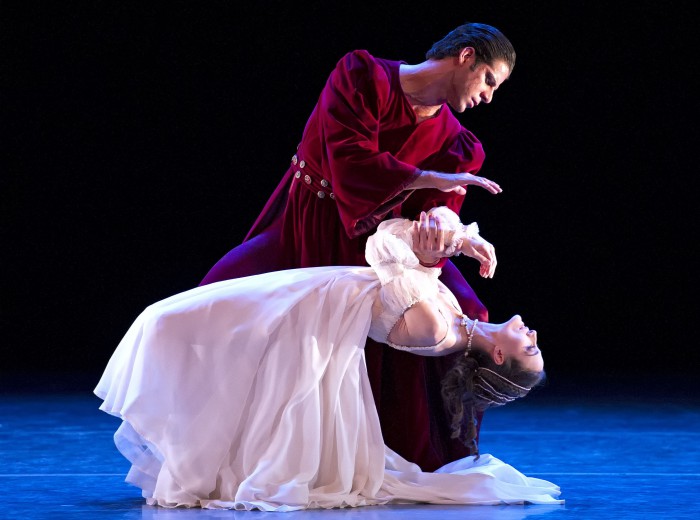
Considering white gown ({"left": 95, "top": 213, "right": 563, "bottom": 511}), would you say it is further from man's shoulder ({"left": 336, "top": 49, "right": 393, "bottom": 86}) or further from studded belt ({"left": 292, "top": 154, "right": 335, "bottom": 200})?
man's shoulder ({"left": 336, "top": 49, "right": 393, "bottom": 86})

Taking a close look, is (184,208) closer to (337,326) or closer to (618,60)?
(618,60)

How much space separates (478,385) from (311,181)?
0.72m

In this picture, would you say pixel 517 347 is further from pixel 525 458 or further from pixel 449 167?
pixel 525 458

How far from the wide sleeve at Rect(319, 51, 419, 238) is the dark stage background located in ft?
9.37

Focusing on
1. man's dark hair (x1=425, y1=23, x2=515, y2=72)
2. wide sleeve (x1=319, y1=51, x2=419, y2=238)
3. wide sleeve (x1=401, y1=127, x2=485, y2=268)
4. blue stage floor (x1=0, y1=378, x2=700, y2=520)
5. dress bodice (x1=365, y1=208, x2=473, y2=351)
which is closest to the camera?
blue stage floor (x1=0, y1=378, x2=700, y2=520)

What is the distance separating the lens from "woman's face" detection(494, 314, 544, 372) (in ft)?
9.28

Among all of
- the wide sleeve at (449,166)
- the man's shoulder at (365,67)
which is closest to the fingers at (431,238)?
the wide sleeve at (449,166)

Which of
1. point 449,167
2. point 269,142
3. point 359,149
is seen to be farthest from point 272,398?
point 269,142

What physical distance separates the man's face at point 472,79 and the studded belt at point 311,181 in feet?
1.33

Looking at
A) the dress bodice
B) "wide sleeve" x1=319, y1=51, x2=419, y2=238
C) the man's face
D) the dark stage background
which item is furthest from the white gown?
the dark stage background

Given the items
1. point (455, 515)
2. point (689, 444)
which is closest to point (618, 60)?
point (689, 444)

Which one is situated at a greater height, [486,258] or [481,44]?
[481,44]

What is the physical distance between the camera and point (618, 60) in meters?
5.94

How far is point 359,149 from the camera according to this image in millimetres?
2863
